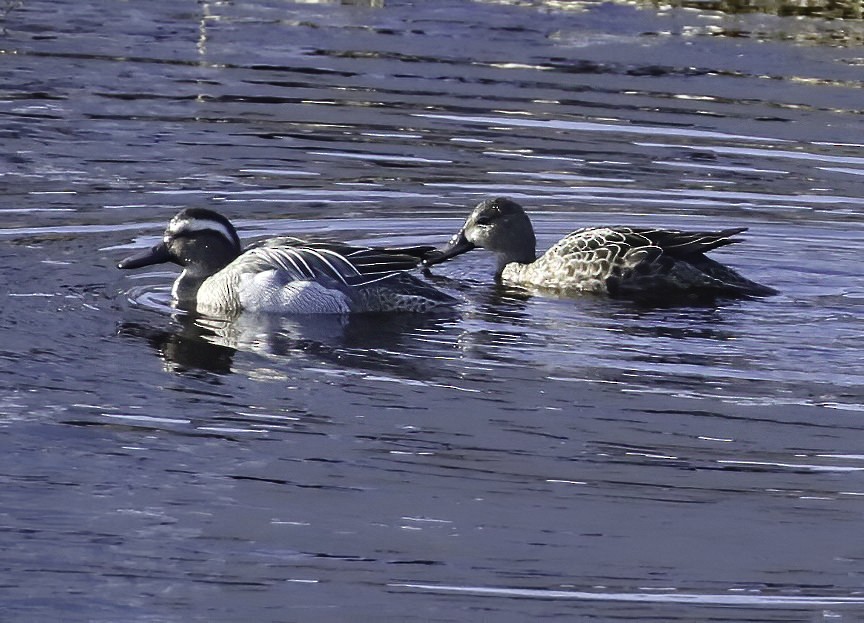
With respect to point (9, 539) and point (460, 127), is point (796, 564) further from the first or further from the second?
point (460, 127)

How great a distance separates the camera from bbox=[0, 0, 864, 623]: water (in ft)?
21.6

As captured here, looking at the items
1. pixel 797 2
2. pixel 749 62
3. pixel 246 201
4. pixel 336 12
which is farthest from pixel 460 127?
pixel 797 2

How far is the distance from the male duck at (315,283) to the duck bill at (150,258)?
298 millimetres

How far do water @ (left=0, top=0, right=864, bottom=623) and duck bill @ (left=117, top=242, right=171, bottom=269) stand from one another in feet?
0.66

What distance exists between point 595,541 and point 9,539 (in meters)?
2.20

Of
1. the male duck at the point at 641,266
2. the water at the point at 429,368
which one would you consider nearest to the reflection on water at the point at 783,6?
the water at the point at 429,368

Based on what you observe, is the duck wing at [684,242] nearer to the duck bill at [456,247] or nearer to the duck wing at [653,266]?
the duck wing at [653,266]

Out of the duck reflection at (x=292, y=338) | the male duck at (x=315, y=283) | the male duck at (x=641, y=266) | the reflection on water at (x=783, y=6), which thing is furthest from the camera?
the reflection on water at (x=783, y=6)

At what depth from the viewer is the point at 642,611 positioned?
6297 mm

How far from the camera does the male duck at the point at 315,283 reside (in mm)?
10656

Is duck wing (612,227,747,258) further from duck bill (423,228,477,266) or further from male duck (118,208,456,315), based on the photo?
male duck (118,208,456,315)

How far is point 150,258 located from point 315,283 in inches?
48.8

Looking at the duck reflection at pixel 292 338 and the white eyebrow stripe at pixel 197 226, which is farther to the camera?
the white eyebrow stripe at pixel 197 226

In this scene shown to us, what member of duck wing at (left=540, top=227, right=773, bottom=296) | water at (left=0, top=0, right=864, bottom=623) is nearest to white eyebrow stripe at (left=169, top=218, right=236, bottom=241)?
Answer: water at (left=0, top=0, right=864, bottom=623)
